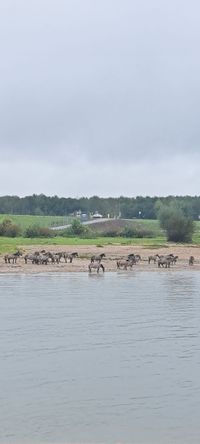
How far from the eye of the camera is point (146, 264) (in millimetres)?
51594

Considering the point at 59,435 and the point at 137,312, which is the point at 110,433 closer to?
the point at 59,435

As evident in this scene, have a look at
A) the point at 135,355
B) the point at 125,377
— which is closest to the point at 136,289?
the point at 135,355

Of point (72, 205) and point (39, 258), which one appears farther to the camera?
point (72, 205)

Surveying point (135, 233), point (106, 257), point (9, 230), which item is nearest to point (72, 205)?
point (135, 233)

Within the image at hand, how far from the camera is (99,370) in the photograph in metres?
15.7

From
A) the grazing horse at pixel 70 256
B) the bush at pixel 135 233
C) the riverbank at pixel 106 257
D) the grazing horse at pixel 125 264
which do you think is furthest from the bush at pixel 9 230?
the grazing horse at pixel 125 264

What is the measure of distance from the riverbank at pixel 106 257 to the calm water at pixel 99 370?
16.2 m

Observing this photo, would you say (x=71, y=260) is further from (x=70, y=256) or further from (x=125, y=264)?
(x=125, y=264)

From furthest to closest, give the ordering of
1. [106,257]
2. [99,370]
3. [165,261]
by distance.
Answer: [106,257], [165,261], [99,370]

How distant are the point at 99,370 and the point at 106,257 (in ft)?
127

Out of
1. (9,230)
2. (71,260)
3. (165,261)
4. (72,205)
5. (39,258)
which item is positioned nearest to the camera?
(39,258)

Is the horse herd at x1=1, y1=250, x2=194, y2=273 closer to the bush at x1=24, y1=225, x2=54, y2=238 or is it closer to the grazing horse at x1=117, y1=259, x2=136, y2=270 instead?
the grazing horse at x1=117, y1=259, x2=136, y2=270

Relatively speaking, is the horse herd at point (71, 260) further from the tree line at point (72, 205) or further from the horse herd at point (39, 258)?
the tree line at point (72, 205)

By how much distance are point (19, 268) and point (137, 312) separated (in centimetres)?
2127
